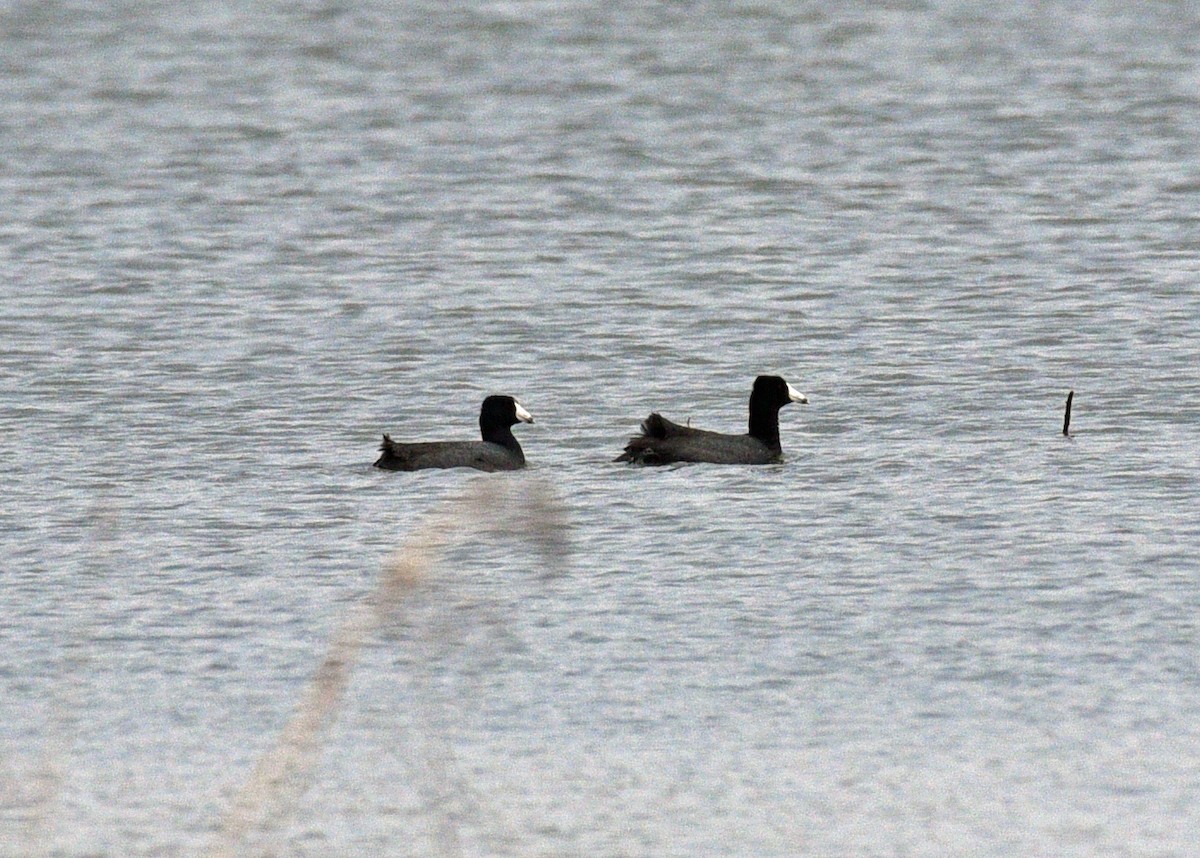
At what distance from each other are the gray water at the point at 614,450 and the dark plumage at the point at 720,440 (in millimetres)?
280

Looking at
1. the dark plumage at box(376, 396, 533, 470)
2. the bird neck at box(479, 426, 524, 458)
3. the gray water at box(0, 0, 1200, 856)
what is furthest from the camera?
the bird neck at box(479, 426, 524, 458)

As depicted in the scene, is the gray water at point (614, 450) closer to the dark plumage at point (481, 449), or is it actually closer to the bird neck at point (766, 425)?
the dark plumage at point (481, 449)

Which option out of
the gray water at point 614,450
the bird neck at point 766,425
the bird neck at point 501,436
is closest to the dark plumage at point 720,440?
the bird neck at point 766,425

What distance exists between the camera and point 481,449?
14.9 metres

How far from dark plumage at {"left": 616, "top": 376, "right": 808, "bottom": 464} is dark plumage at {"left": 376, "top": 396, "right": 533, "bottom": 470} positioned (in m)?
0.69

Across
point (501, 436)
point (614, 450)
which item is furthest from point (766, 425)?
point (501, 436)

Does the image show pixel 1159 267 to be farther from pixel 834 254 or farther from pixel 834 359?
pixel 834 359

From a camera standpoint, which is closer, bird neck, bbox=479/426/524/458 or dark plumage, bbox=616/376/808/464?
dark plumage, bbox=616/376/808/464

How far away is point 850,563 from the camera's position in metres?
12.0

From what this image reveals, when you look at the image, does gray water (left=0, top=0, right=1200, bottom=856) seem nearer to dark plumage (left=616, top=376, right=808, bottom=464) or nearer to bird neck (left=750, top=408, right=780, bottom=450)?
dark plumage (left=616, top=376, right=808, bottom=464)

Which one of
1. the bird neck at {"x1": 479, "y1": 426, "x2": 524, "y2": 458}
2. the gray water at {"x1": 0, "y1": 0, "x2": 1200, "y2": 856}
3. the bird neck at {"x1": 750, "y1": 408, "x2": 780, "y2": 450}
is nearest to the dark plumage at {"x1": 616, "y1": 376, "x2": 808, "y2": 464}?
the bird neck at {"x1": 750, "y1": 408, "x2": 780, "y2": 450}

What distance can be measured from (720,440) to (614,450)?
0.65 m

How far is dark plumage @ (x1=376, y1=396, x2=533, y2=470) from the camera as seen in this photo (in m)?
14.6

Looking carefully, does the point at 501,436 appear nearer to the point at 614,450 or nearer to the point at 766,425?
the point at 614,450
